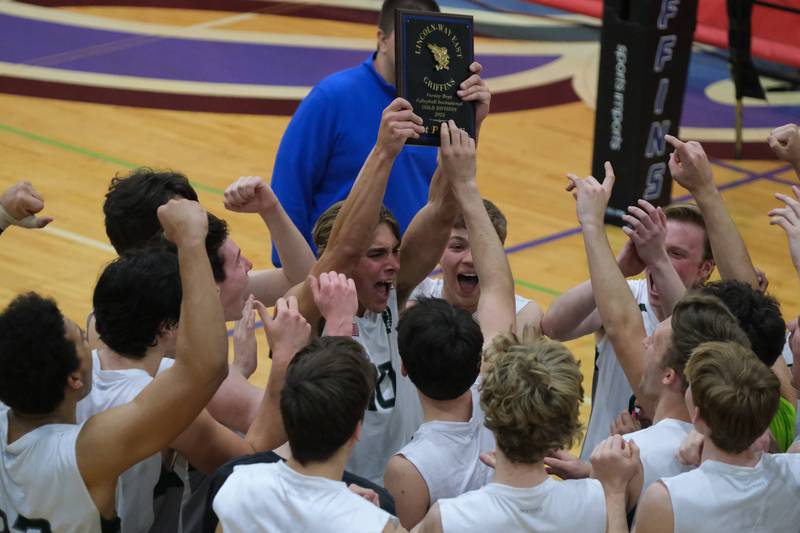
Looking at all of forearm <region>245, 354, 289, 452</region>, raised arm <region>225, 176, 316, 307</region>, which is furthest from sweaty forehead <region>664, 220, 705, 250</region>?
forearm <region>245, 354, 289, 452</region>

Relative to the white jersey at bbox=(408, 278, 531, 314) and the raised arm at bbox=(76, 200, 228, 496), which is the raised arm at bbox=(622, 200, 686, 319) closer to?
the white jersey at bbox=(408, 278, 531, 314)

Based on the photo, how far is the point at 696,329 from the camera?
12.8 feet

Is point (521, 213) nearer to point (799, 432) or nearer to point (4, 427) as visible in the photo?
point (799, 432)

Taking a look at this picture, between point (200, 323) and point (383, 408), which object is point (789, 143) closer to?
point (383, 408)

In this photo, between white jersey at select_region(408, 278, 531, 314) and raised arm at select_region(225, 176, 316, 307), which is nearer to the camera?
raised arm at select_region(225, 176, 316, 307)

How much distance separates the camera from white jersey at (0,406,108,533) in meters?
3.54

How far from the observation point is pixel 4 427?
12.1 feet

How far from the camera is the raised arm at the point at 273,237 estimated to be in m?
4.78

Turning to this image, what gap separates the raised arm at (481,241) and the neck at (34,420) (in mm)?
1399

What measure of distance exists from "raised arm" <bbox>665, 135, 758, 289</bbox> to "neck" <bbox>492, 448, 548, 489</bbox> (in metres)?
1.64

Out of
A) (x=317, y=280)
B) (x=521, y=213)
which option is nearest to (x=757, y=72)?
(x=521, y=213)

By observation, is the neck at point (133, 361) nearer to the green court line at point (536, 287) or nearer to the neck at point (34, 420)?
the neck at point (34, 420)

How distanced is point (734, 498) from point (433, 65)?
2.13 metres

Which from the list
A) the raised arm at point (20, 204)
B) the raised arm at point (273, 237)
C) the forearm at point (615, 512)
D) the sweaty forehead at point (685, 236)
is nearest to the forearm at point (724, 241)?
the sweaty forehead at point (685, 236)
